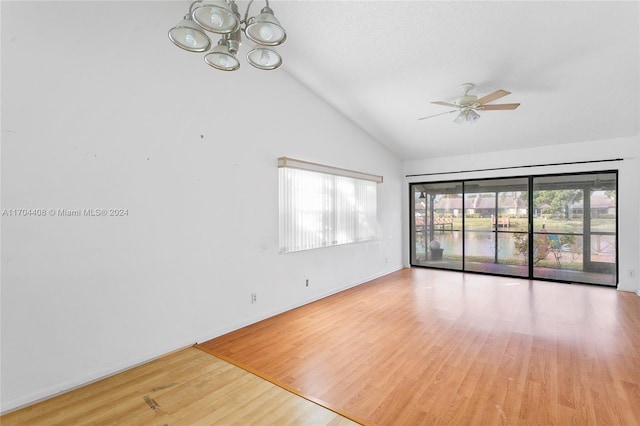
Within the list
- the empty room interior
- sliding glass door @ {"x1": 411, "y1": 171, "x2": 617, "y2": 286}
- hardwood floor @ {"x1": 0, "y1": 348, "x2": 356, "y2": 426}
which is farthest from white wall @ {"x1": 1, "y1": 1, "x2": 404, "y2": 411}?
sliding glass door @ {"x1": 411, "y1": 171, "x2": 617, "y2": 286}

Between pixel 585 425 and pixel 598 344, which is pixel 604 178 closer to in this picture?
pixel 598 344

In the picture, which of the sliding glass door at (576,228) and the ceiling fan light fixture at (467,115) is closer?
the ceiling fan light fixture at (467,115)

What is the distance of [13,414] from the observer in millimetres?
2068

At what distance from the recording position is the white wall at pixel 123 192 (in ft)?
7.15

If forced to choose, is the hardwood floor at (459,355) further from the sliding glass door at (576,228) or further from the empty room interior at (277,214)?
the sliding glass door at (576,228)

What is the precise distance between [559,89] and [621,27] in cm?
111

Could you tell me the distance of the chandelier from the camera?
6.23ft

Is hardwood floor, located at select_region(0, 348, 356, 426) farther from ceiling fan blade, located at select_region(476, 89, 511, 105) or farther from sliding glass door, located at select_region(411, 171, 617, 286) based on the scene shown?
sliding glass door, located at select_region(411, 171, 617, 286)

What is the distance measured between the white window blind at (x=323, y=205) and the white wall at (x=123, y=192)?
0.79 ft

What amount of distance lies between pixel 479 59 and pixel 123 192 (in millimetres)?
3923

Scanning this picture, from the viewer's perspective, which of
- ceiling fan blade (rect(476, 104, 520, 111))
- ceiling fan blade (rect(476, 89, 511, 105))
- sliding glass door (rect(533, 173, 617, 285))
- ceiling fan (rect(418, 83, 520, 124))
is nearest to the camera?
ceiling fan blade (rect(476, 89, 511, 105))

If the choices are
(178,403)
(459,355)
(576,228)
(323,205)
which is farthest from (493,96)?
(178,403)

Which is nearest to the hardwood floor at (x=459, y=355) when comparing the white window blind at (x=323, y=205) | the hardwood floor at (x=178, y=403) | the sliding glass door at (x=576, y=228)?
the hardwood floor at (x=178, y=403)

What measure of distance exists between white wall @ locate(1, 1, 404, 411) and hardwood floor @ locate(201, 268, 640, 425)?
0.73 metres
